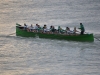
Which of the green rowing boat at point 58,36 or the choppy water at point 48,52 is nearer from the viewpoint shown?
the choppy water at point 48,52

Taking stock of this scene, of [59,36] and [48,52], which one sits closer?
[48,52]

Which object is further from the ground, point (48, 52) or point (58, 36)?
point (58, 36)

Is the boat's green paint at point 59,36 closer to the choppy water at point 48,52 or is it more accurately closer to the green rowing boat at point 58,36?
the green rowing boat at point 58,36

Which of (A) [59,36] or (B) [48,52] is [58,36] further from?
(B) [48,52]

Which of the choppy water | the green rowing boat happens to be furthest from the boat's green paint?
the choppy water

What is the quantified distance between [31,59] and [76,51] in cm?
469

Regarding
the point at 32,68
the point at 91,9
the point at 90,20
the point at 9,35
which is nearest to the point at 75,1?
the point at 91,9

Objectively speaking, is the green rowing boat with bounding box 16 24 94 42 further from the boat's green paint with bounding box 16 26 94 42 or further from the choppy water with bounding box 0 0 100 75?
the choppy water with bounding box 0 0 100 75

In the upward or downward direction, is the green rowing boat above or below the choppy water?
above

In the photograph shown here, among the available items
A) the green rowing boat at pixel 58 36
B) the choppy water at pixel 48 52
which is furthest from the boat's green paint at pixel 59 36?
the choppy water at pixel 48 52

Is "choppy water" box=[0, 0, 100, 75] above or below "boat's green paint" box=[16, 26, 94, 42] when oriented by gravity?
below

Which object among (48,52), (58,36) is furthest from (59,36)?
(48,52)

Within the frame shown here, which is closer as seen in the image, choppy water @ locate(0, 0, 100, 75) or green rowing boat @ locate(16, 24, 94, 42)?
choppy water @ locate(0, 0, 100, 75)

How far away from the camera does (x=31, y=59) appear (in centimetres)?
4059
